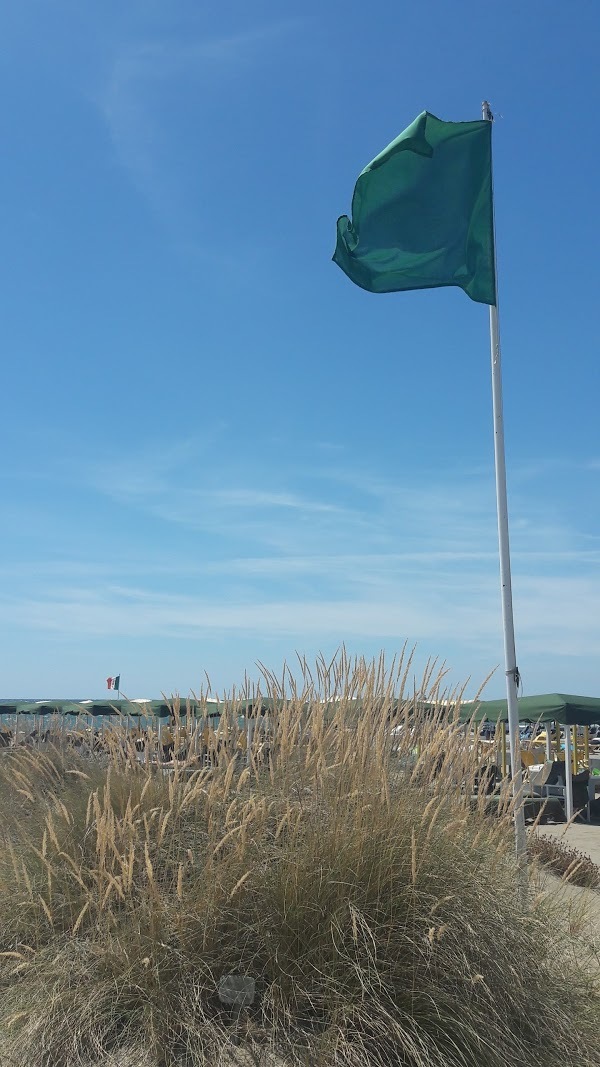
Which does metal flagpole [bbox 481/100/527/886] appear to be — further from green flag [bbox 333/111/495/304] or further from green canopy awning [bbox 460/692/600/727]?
green canopy awning [bbox 460/692/600/727]

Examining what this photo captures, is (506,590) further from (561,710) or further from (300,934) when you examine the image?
(561,710)

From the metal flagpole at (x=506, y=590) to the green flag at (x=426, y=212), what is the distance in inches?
19.9

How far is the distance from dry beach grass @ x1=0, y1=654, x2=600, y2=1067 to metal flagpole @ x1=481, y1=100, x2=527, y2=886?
1.12 feet

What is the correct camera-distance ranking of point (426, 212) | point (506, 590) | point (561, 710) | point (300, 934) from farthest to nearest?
1. point (561, 710)
2. point (426, 212)
3. point (506, 590)
4. point (300, 934)

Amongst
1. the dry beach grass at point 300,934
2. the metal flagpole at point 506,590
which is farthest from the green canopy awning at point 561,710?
the dry beach grass at point 300,934

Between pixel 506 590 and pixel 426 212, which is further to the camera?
pixel 426 212

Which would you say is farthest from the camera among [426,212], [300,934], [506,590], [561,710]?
[561,710]

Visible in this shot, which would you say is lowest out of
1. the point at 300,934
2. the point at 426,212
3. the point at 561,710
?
the point at 300,934

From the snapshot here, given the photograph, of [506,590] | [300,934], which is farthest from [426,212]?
[300,934]

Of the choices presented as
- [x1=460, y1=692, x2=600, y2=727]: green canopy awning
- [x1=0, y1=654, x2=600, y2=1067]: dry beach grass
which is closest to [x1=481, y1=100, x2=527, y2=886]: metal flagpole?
[x1=0, y1=654, x2=600, y2=1067]: dry beach grass

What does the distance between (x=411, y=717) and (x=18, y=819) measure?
223cm

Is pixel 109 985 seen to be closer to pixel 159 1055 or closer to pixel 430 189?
pixel 159 1055

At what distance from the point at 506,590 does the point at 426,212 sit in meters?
3.07

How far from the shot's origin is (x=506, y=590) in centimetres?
555
